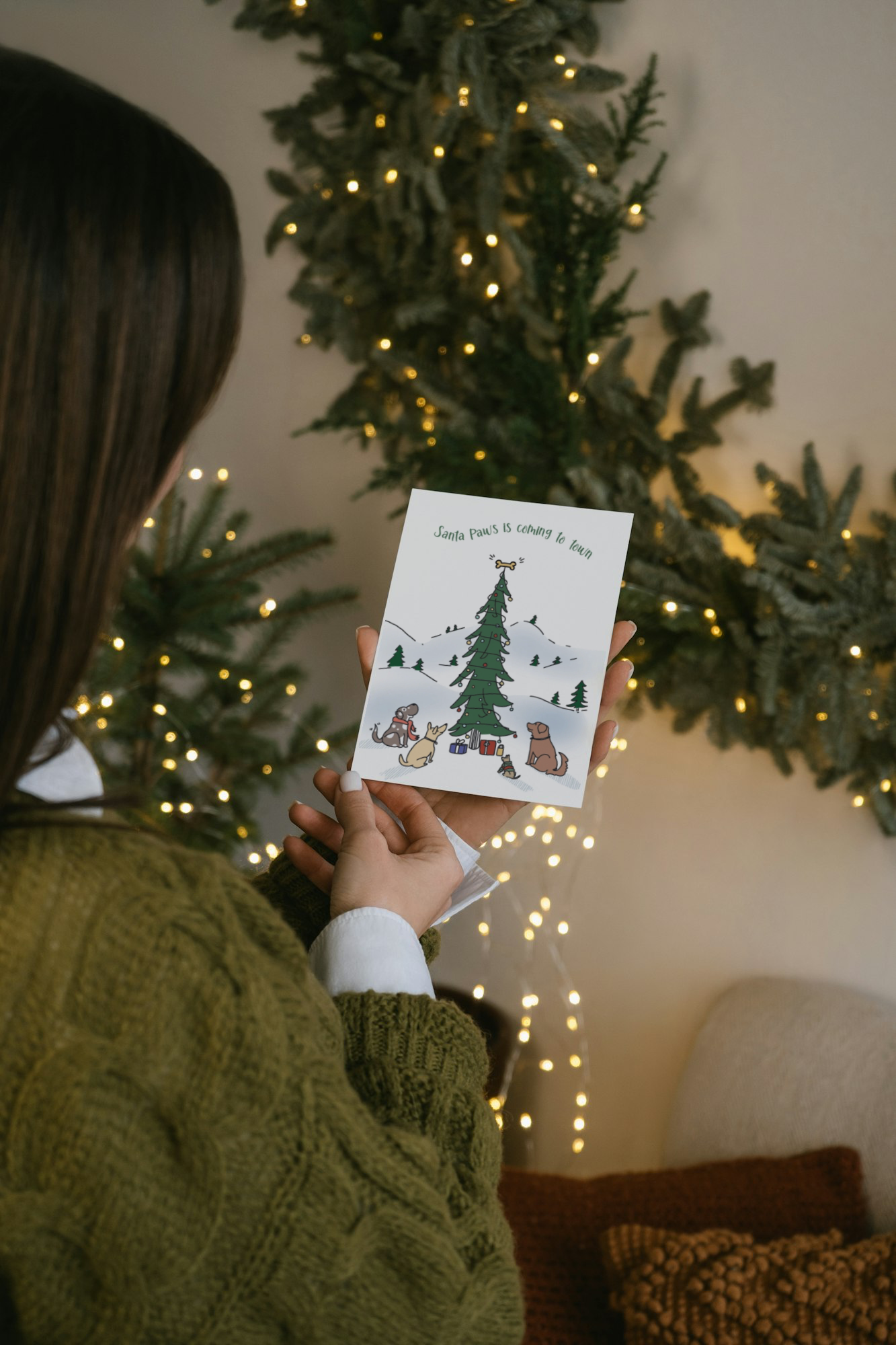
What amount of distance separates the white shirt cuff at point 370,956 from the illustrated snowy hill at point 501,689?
0.24 m

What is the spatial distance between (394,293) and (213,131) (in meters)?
0.69

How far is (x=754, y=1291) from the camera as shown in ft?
3.70

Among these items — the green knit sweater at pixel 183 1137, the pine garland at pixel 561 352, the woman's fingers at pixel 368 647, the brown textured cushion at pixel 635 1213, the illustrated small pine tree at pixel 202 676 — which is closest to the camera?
the green knit sweater at pixel 183 1137

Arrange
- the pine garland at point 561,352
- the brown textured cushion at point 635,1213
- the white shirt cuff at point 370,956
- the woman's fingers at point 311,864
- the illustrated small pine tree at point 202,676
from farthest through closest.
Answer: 1. the illustrated small pine tree at point 202,676
2. the pine garland at point 561,352
3. the brown textured cushion at point 635,1213
4. the woman's fingers at point 311,864
5. the white shirt cuff at point 370,956

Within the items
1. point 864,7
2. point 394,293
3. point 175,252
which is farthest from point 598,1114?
point 864,7

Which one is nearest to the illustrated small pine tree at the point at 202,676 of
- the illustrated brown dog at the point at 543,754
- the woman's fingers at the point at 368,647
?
the woman's fingers at the point at 368,647

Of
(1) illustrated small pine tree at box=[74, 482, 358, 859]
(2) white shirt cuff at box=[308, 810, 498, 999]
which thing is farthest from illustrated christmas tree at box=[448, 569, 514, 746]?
(1) illustrated small pine tree at box=[74, 482, 358, 859]

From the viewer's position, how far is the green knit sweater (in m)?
0.49

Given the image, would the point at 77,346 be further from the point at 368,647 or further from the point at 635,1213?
the point at 635,1213

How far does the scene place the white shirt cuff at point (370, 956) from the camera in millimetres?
720

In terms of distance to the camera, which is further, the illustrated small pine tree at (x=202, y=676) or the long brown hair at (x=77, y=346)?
the illustrated small pine tree at (x=202, y=676)

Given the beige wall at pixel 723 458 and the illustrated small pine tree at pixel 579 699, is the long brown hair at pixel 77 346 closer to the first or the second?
the illustrated small pine tree at pixel 579 699

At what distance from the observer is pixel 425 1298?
0.57m

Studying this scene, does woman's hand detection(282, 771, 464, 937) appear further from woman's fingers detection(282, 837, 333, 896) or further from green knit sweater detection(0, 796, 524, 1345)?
green knit sweater detection(0, 796, 524, 1345)
